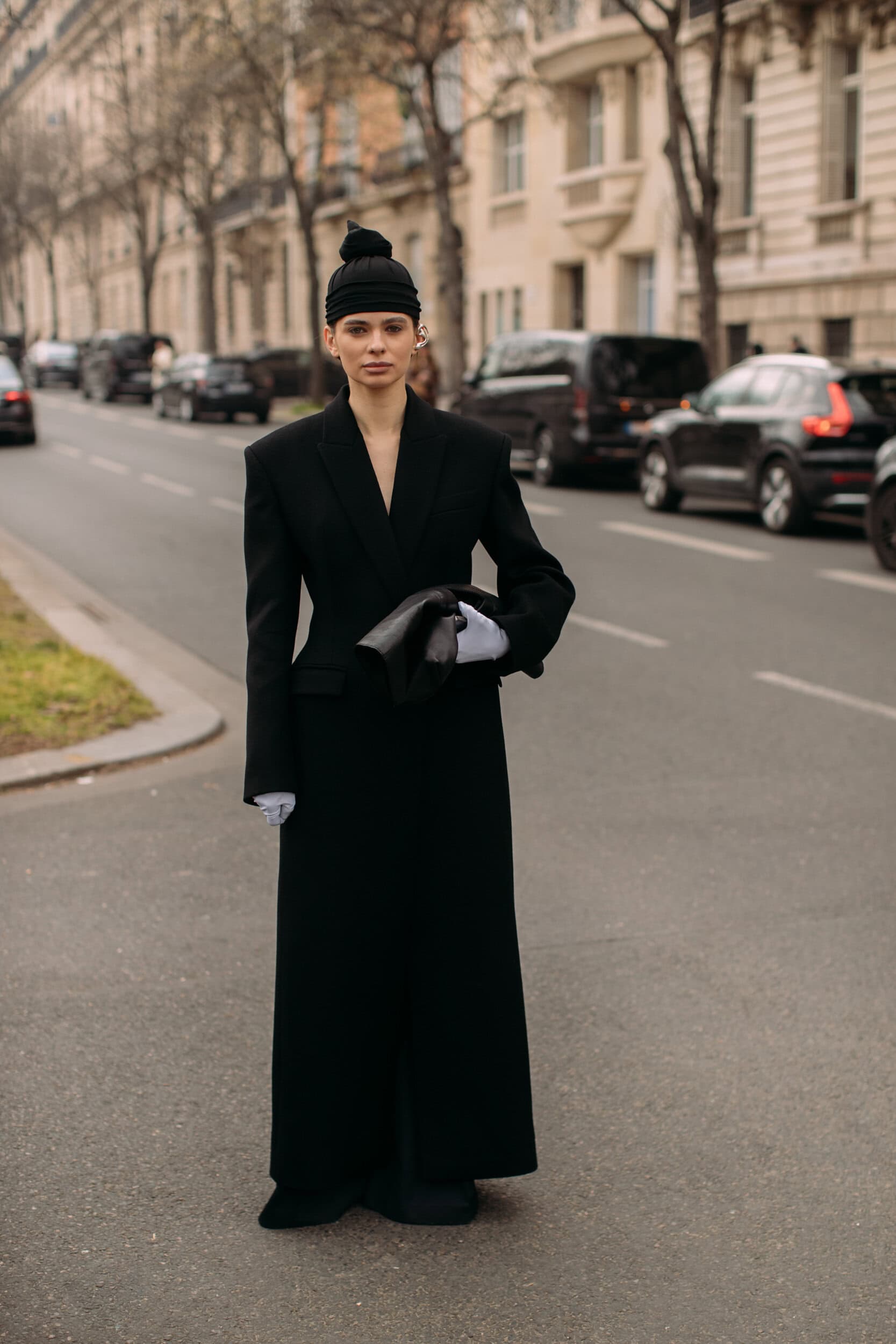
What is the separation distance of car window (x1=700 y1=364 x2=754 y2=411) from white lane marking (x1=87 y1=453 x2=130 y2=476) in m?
8.45

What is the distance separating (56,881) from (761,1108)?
261 cm

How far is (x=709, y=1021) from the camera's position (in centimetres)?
425

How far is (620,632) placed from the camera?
1055 cm

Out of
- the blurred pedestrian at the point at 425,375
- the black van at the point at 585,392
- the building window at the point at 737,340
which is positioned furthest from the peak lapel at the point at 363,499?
the building window at the point at 737,340

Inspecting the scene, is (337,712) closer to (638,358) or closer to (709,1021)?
(709,1021)

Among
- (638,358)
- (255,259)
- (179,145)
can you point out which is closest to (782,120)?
(638,358)

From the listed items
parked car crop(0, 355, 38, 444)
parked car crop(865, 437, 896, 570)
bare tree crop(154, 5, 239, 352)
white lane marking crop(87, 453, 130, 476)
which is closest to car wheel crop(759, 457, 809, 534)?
parked car crop(865, 437, 896, 570)

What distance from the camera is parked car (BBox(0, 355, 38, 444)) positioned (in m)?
26.6

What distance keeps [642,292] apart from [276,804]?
110 feet

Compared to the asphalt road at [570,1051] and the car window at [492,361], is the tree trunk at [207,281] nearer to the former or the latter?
the car window at [492,361]

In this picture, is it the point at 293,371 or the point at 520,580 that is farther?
the point at 293,371

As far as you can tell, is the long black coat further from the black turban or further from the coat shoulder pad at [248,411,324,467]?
the black turban

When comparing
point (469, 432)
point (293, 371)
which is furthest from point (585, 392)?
point (293, 371)

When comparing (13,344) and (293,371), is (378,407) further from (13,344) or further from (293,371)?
(13,344)
